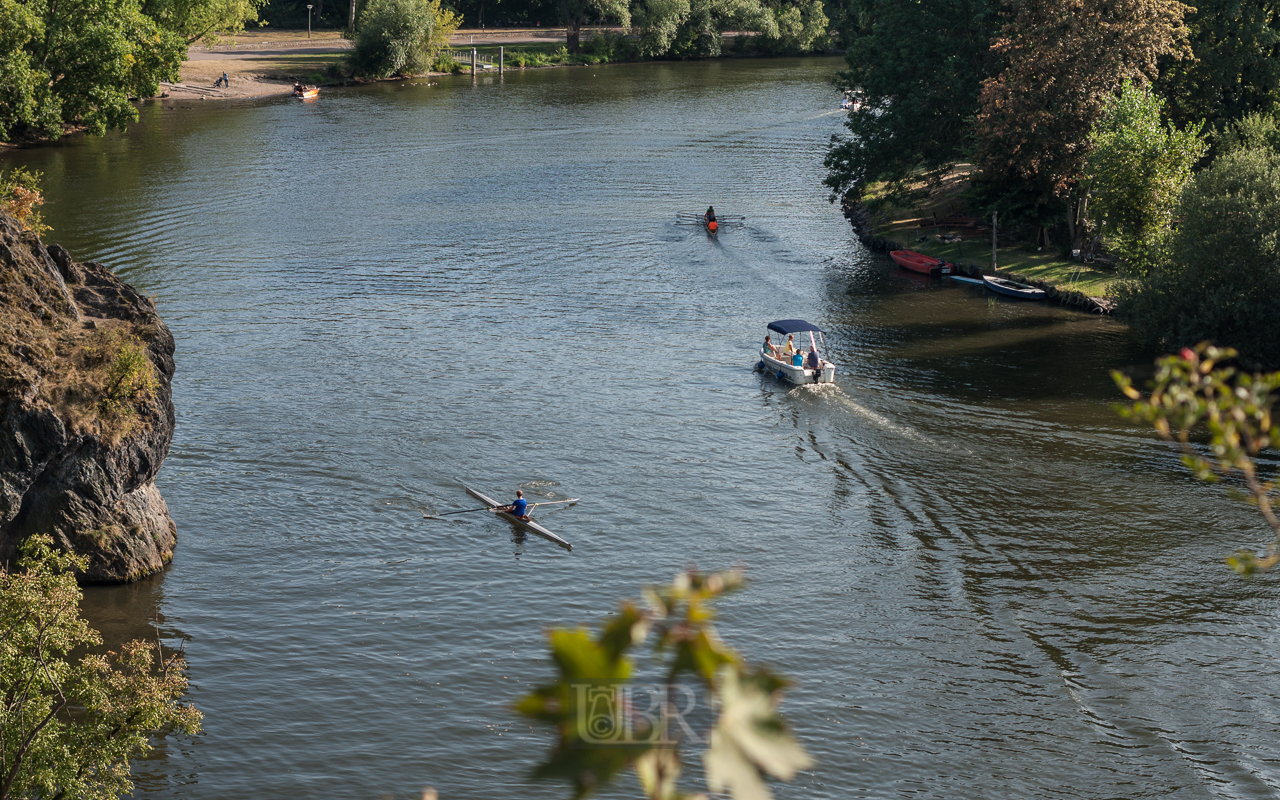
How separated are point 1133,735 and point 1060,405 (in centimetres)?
2269

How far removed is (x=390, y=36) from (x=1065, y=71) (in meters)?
90.0

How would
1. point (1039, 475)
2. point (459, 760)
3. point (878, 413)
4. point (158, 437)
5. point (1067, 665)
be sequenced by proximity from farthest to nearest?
1. point (878, 413)
2. point (1039, 475)
3. point (158, 437)
4. point (1067, 665)
5. point (459, 760)

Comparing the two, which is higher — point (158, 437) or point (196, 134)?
point (196, 134)

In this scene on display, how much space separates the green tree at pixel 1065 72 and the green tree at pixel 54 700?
54569 mm

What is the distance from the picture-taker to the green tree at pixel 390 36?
5202 inches

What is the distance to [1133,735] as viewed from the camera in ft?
87.8

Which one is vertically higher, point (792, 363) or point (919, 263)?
point (919, 263)

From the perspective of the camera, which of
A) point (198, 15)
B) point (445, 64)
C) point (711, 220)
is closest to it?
point (711, 220)

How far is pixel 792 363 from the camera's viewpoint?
49094mm

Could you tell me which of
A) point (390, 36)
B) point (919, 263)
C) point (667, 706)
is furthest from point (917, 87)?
point (390, 36)

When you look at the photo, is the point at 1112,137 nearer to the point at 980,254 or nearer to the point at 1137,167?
the point at 1137,167

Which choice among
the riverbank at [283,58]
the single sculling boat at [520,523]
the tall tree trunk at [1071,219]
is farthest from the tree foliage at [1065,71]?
the riverbank at [283,58]

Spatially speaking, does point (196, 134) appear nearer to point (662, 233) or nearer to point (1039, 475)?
Answer: point (662, 233)

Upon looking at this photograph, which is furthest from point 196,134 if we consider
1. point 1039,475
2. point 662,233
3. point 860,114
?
point 1039,475
